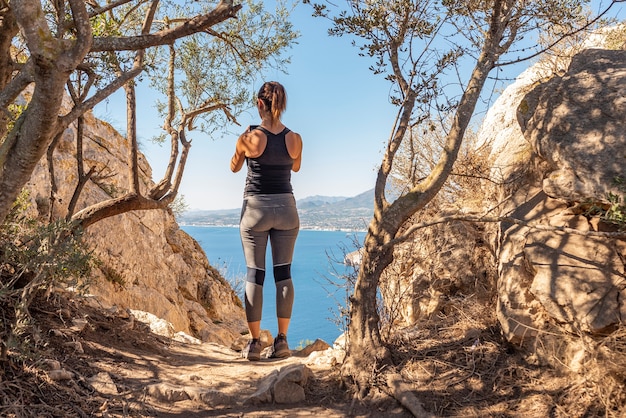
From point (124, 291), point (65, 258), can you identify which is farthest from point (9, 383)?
point (124, 291)

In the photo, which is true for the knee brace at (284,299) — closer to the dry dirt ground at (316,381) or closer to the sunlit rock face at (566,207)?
the dry dirt ground at (316,381)

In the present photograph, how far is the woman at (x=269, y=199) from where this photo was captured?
5.44 m

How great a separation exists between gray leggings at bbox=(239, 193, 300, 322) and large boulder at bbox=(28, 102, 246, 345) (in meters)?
4.14

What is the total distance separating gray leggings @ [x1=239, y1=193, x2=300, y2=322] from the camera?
546 centimetres

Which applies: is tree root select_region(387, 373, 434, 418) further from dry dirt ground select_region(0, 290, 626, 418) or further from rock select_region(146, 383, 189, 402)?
rock select_region(146, 383, 189, 402)

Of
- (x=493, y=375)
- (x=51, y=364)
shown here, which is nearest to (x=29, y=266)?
(x=51, y=364)

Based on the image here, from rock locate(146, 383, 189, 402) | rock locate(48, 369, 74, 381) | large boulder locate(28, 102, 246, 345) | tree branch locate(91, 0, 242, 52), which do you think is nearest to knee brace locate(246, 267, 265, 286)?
rock locate(146, 383, 189, 402)

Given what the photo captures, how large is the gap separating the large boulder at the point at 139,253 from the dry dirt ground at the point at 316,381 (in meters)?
3.75

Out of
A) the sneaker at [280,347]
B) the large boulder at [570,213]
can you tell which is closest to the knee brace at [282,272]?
the sneaker at [280,347]

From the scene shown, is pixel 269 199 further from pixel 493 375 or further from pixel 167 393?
pixel 493 375

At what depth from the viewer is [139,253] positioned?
464 inches

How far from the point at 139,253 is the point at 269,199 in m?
7.41

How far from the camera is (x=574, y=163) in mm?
4211

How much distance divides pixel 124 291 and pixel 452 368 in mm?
8285
